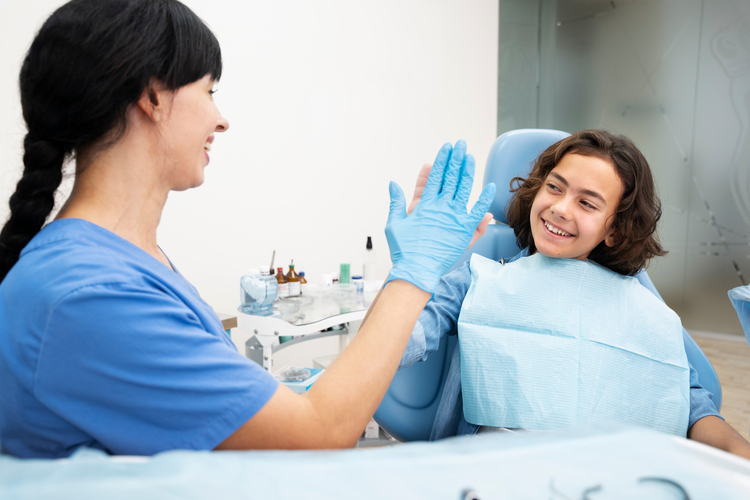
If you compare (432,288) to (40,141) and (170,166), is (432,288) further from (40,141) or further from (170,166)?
(40,141)

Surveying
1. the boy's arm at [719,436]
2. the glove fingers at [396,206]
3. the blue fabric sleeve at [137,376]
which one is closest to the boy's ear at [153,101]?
the blue fabric sleeve at [137,376]

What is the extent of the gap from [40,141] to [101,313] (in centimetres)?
30

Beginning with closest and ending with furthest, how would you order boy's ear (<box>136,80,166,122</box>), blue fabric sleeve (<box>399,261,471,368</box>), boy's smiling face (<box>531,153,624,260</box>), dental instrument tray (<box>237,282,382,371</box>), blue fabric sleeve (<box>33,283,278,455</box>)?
blue fabric sleeve (<box>33,283,278,455</box>)
boy's ear (<box>136,80,166,122</box>)
blue fabric sleeve (<box>399,261,471,368</box>)
boy's smiling face (<box>531,153,624,260</box>)
dental instrument tray (<box>237,282,382,371</box>)

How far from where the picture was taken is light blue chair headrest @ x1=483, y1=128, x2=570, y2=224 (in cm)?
129

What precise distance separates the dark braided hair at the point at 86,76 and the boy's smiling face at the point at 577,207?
2.70ft

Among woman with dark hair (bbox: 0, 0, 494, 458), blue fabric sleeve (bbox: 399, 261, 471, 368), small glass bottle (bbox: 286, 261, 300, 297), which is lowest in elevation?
small glass bottle (bbox: 286, 261, 300, 297)

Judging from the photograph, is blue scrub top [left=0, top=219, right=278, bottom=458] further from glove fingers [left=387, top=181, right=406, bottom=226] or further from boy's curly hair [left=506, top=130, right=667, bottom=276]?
boy's curly hair [left=506, top=130, right=667, bottom=276]

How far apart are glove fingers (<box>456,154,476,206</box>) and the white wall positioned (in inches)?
70.1

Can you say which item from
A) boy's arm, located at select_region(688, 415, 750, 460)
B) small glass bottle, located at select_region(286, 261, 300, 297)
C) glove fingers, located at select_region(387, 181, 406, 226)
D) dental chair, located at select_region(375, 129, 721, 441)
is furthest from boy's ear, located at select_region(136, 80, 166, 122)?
small glass bottle, located at select_region(286, 261, 300, 297)

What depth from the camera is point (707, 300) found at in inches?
137

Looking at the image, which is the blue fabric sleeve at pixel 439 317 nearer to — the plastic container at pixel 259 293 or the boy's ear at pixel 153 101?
the boy's ear at pixel 153 101

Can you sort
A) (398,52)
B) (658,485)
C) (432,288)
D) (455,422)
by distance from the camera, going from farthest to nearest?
1. (398,52)
2. (455,422)
3. (432,288)
4. (658,485)

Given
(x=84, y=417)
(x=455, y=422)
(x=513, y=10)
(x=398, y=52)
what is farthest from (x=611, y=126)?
(x=84, y=417)

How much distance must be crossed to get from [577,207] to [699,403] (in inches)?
19.2
